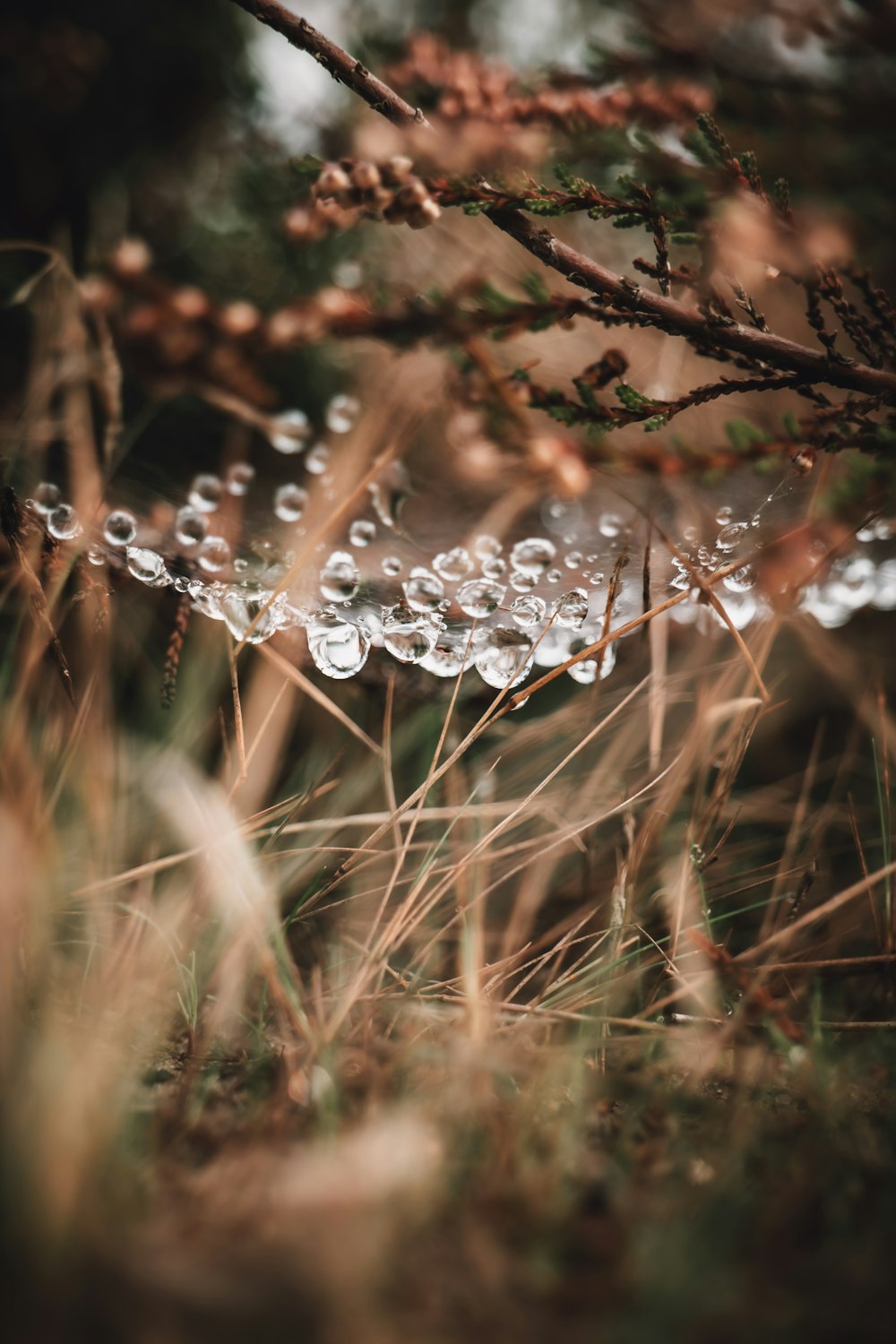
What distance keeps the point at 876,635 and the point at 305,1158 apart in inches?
57.3

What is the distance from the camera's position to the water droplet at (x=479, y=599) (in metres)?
1.13

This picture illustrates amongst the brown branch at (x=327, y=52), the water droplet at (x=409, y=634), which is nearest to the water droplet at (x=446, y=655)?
the water droplet at (x=409, y=634)

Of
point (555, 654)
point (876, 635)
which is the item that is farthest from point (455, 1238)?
point (876, 635)

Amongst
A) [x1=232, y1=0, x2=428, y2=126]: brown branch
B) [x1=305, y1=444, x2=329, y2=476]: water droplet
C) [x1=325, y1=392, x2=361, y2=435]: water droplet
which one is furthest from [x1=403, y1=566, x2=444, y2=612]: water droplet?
[x1=325, y1=392, x2=361, y2=435]: water droplet

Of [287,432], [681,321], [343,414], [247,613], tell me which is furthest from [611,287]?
[343,414]

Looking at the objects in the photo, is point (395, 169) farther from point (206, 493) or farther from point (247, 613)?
point (206, 493)

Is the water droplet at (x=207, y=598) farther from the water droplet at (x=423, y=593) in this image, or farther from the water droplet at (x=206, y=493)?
the water droplet at (x=206, y=493)

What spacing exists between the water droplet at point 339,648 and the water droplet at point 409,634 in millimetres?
37

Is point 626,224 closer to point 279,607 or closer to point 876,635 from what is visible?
point 279,607

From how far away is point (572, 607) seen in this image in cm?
114

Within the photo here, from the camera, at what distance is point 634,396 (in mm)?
867

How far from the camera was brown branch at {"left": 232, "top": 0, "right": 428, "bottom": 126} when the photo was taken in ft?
2.55

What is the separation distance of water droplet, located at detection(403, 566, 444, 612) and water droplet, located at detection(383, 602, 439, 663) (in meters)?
0.02

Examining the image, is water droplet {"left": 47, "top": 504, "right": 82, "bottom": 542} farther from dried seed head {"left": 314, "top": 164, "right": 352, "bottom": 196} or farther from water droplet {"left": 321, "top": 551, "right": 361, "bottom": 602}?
dried seed head {"left": 314, "top": 164, "right": 352, "bottom": 196}
